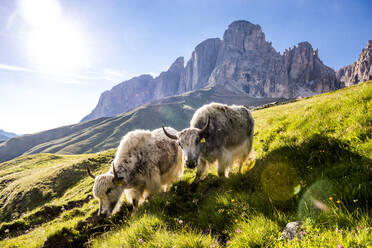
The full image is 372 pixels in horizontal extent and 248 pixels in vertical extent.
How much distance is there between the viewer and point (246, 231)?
2973 mm

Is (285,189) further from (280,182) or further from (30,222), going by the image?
(30,222)

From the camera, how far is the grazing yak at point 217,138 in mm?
6512

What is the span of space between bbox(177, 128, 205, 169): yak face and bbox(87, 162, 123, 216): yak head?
2.75 m

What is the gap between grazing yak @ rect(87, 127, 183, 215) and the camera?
21.9 ft

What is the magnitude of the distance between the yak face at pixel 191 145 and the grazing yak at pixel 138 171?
2.42m

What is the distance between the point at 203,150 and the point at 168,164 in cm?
279

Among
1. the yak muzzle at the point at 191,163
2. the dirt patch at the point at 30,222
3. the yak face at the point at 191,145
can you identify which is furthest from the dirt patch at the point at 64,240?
the dirt patch at the point at 30,222

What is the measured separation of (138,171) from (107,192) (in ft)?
4.88

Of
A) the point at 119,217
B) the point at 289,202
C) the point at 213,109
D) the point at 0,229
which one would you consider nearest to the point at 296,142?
the point at 289,202

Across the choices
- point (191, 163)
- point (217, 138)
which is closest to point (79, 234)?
point (191, 163)

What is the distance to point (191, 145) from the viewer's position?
254 inches

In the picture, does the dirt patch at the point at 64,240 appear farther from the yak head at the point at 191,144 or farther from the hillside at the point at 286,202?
the yak head at the point at 191,144

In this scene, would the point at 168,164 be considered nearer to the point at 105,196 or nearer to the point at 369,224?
the point at 105,196

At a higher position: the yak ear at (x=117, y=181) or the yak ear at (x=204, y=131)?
the yak ear at (x=204, y=131)
